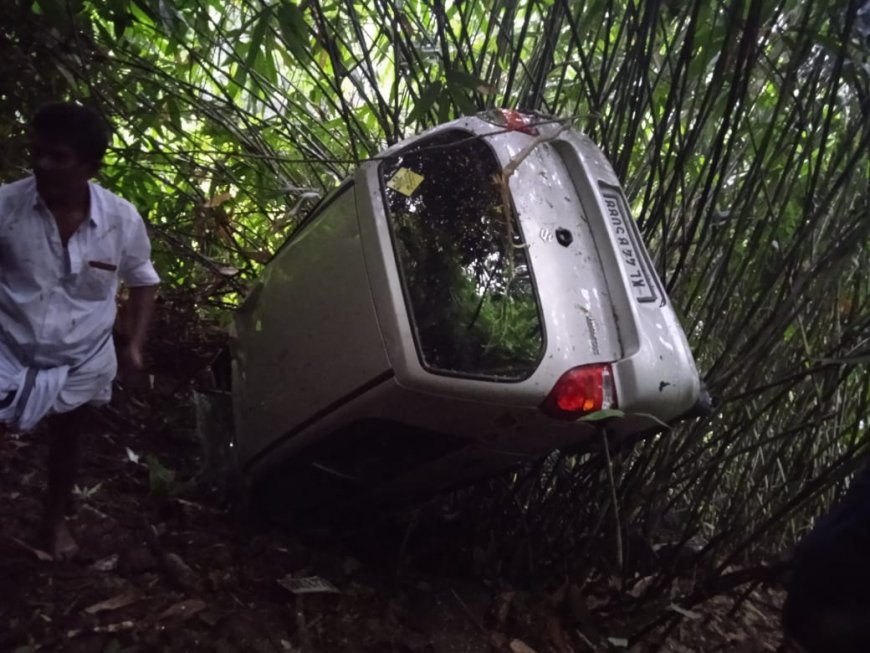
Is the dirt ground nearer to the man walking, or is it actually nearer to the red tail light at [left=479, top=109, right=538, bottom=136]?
the man walking

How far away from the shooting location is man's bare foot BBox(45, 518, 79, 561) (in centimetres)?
267

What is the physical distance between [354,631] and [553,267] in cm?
133

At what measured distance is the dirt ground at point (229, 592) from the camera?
247 centimetres

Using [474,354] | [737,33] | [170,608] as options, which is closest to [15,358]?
[170,608]

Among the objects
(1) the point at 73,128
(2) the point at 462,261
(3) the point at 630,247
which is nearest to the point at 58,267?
(1) the point at 73,128

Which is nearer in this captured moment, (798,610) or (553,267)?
(798,610)

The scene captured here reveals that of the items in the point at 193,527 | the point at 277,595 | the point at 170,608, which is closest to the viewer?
the point at 170,608

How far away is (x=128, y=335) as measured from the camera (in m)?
2.70

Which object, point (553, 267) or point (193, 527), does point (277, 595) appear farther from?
point (553, 267)

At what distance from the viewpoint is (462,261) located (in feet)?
8.15

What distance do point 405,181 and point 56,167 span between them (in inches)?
40.0

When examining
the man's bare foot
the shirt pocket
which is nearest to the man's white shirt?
the shirt pocket

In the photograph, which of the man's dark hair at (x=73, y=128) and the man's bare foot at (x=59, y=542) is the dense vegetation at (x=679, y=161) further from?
the man's bare foot at (x=59, y=542)

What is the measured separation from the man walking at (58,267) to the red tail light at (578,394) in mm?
1334
